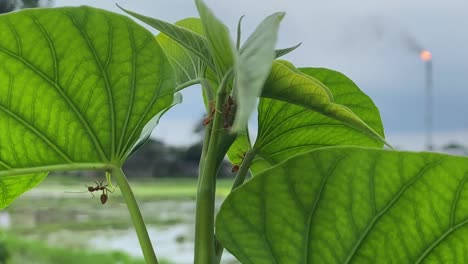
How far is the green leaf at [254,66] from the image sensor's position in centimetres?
13

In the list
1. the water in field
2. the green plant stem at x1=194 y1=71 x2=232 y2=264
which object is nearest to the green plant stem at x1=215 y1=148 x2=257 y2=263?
the green plant stem at x1=194 y1=71 x2=232 y2=264

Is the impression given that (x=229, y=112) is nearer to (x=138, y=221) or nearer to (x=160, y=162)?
(x=138, y=221)

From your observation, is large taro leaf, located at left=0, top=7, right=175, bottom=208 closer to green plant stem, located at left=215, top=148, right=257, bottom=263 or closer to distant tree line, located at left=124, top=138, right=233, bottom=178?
green plant stem, located at left=215, top=148, right=257, bottom=263

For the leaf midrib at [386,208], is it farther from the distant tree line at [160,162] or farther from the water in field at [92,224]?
the water in field at [92,224]

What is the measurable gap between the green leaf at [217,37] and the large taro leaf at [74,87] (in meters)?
0.04

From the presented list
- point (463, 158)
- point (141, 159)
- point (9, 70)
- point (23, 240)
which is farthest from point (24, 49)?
point (23, 240)

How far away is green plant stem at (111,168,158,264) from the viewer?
24cm

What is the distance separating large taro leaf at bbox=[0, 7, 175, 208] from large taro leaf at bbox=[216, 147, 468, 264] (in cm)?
7

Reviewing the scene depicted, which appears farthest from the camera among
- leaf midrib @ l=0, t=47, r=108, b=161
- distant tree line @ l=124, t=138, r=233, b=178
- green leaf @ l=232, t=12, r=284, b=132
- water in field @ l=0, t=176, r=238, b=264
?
water in field @ l=0, t=176, r=238, b=264

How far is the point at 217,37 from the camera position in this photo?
19 centimetres

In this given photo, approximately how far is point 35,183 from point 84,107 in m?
0.08

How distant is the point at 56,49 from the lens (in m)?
0.23

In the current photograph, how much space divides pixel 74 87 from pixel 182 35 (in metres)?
0.05

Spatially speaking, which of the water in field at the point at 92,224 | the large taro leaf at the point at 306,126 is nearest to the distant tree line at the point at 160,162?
the water in field at the point at 92,224
